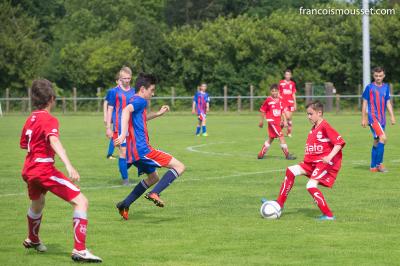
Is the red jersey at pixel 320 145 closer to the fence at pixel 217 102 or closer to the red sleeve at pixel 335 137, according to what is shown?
the red sleeve at pixel 335 137

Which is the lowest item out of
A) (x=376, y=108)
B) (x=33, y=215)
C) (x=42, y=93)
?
(x=33, y=215)

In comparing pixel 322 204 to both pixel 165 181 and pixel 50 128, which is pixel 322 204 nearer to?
pixel 165 181

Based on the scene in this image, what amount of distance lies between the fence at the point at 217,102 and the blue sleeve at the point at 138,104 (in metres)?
37.1

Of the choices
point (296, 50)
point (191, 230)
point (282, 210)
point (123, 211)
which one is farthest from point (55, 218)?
point (296, 50)

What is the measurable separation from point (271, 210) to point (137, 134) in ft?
6.19

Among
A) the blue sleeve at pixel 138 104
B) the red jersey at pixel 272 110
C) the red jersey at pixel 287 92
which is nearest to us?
the blue sleeve at pixel 138 104

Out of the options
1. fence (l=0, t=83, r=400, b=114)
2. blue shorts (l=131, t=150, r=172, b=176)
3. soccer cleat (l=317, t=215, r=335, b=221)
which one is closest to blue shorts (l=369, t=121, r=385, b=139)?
soccer cleat (l=317, t=215, r=335, b=221)

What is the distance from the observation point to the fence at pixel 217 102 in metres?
50.2

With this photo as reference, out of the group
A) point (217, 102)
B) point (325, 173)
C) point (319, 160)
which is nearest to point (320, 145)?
point (319, 160)

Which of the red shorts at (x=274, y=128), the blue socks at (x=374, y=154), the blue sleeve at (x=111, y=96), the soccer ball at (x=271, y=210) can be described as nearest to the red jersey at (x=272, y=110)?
the red shorts at (x=274, y=128)

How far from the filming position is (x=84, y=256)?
7969 millimetres

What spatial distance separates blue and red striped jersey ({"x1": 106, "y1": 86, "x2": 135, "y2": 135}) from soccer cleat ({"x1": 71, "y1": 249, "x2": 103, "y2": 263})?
7.48m

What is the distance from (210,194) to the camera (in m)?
13.1

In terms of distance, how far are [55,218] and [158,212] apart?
1343mm
